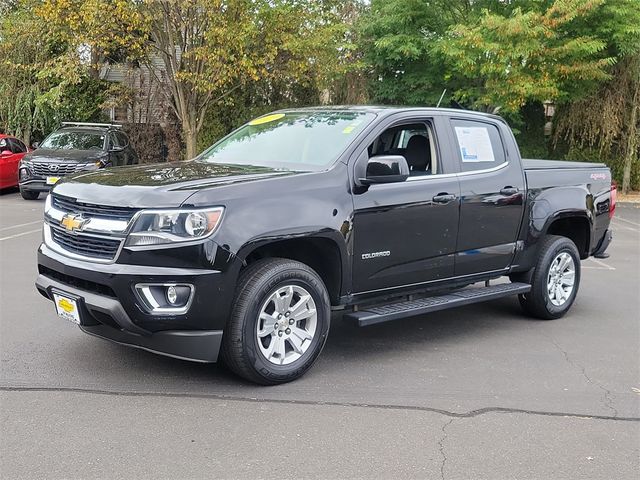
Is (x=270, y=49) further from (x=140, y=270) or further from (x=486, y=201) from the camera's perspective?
(x=140, y=270)

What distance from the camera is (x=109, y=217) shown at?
Result: 4.46 meters

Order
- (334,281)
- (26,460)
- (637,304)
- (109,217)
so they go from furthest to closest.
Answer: (637,304) → (334,281) → (109,217) → (26,460)

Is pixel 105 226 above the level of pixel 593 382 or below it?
above

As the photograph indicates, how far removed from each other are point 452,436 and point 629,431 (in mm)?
1109

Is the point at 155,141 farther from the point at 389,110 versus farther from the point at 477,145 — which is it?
the point at 389,110

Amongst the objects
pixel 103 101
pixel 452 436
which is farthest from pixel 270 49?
pixel 452 436

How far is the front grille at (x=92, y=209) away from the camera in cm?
438

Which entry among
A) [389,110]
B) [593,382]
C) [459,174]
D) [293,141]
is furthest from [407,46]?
[593,382]

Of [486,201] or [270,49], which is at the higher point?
[270,49]

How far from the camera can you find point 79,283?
181 inches

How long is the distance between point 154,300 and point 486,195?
10.2 feet

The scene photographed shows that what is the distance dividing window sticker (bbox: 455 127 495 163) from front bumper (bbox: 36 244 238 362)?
2740 millimetres

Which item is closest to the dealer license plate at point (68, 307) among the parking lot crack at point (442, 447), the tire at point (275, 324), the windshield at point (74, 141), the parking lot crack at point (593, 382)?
the tire at point (275, 324)

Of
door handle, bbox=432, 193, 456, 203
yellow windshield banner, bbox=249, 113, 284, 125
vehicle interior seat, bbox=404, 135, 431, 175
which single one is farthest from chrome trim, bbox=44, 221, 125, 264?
vehicle interior seat, bbox=404, 135, 431, 175
